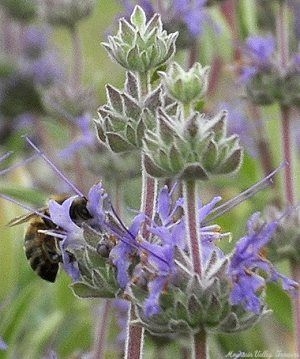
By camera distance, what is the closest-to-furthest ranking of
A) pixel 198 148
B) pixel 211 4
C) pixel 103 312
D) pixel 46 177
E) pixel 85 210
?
1. pixel 198 148
2. pixel 85 210
3. pixel 103 312
4. pixel 211 4
5. pixel 46 177

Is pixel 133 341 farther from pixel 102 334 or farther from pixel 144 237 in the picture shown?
pixel 102 334

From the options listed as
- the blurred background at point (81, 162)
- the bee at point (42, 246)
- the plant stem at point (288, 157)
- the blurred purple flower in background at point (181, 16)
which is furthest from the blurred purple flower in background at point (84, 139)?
the bee at point (42, 246)

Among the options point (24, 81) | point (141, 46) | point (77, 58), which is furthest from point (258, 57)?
point (24, 81)

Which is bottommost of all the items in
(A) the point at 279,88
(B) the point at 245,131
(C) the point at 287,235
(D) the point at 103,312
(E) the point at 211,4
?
(D) the point at 103,312

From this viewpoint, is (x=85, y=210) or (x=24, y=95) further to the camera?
(x=24, y=95)

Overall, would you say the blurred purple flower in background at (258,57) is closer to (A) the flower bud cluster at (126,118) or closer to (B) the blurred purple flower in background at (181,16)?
(B) the blurred purple flower in background at (181,16)

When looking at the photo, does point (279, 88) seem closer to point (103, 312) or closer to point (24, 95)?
point (103, 312)

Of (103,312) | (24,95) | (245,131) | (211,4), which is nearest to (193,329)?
(103,312)

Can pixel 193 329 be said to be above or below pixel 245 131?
below
